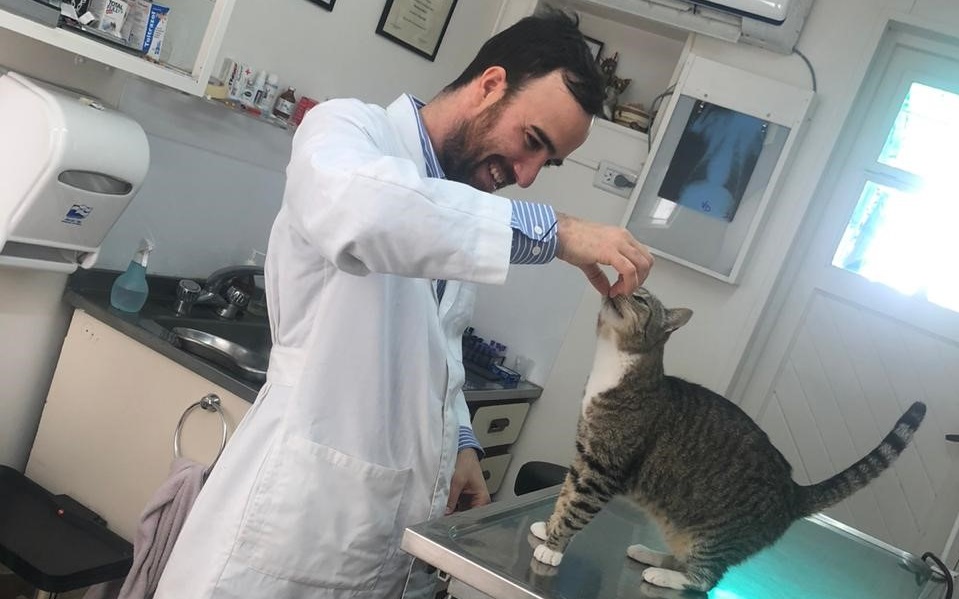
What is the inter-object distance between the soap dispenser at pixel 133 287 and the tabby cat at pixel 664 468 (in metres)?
1.26

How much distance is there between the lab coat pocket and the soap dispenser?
3.37 ft

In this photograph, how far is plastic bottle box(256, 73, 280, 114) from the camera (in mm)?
2232

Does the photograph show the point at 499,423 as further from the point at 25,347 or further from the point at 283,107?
the point at 25,347

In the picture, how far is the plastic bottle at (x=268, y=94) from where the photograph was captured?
223 cm

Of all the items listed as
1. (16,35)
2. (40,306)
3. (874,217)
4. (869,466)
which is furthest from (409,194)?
(874,217)

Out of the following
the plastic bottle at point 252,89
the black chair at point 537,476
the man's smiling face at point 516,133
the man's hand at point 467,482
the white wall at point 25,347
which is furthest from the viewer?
the black chair at point 537,476

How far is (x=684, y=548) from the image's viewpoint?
109cm

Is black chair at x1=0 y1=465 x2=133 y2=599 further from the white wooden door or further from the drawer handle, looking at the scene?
the white wooden door

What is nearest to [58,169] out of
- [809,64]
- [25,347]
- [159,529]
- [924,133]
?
[25,347]

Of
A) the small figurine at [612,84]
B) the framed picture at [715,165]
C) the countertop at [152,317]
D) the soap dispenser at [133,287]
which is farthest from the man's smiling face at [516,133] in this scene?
the small figurine at [612,84]

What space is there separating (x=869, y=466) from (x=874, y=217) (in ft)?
5.52

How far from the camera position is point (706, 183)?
9.05 feet

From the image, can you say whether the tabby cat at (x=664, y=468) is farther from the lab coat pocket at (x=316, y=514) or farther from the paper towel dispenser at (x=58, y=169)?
the paper towel dispenser at (x=58, y=169)

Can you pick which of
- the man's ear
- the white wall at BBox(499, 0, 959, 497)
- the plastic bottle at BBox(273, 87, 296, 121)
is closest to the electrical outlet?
the white wall at BBox(499, 0, 959, 497)
